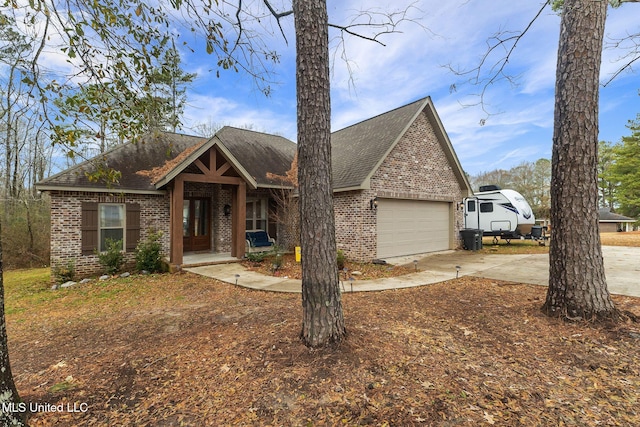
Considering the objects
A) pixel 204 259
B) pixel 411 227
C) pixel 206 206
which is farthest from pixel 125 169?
pixel 411 227

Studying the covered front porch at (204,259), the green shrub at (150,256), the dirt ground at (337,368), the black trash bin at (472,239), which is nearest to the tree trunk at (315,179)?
the dirt ground at (337,368)

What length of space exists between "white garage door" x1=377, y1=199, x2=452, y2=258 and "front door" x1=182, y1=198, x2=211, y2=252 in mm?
7056

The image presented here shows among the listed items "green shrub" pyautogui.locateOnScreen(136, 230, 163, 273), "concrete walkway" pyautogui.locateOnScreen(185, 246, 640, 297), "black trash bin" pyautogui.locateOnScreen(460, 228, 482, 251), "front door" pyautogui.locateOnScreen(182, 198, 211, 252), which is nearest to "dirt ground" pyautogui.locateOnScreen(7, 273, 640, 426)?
"concrete walkway" pyautogui.locateOnScreen(185, 246, 640, 297)

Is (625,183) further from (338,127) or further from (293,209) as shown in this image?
(293,209)

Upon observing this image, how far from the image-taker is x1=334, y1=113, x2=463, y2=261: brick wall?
10.2 metres

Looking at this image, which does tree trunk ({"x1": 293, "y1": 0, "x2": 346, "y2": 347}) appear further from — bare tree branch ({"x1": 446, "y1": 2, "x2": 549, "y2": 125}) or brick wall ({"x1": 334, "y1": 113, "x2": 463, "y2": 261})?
brick wall ({"x1": 334, "y1": 113, "x2": 463, "y2": 261})

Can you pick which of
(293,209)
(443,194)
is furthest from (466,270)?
(293,209)

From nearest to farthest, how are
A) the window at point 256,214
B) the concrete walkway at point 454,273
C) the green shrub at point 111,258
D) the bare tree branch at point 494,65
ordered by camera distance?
the bare tree branch at point 494,65 → the concrete walkway at point 454,273 → the green shrub at point 111,258 → the window at point 256,214

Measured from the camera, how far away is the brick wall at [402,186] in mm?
10156

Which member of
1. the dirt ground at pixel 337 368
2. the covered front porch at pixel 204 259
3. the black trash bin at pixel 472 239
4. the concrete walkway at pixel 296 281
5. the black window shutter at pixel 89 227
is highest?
the black window shutter at pixel 89 227

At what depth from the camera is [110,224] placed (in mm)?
9633

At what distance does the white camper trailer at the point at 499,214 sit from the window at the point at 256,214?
35.8 ft

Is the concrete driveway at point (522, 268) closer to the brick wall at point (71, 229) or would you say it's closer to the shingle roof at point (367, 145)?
the shingle roof at point (367, 145)

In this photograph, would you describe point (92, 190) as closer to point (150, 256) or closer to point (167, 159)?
point (150, 256)
